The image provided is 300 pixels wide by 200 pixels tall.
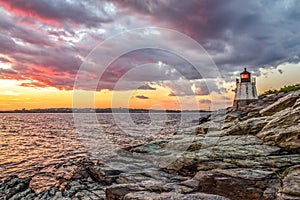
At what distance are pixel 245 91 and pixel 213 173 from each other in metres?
26.6

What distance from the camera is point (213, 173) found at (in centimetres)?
970

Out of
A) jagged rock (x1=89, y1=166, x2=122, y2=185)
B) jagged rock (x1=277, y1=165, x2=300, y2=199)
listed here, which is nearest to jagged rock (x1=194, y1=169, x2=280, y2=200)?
jagged rock (x1=277, y1=165, x2=300, y2=199)

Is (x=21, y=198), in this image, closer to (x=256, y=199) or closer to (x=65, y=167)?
(x=65, y=167)

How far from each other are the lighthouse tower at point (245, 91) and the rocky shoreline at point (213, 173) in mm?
16880

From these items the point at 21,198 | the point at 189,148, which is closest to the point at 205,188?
the point at 189,148

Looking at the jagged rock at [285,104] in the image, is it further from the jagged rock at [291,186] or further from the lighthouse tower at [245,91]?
the lighthouse tower at [245,91]

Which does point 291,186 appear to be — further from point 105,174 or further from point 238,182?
point 105,174

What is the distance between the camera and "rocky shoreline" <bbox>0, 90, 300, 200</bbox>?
327 inches

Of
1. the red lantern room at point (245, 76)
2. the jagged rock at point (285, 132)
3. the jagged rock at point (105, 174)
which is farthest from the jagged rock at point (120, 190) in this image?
the red lantern room at point (245, 76)

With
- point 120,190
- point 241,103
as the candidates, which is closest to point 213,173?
point 120,190

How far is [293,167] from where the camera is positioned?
28.6ft

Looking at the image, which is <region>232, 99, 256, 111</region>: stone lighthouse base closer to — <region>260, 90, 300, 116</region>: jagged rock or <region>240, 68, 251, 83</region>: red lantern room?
<region>240, 68, 251, 83</region>: red lantern room

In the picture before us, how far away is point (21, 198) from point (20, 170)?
822 cm

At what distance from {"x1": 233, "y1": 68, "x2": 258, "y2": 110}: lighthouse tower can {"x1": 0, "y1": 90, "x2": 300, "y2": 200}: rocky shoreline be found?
16.9 m
